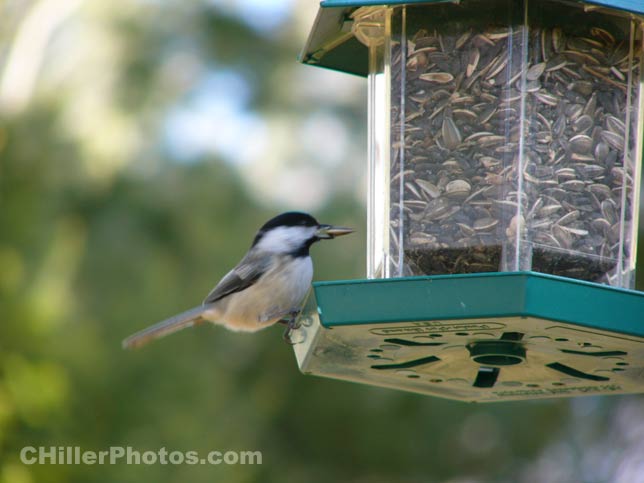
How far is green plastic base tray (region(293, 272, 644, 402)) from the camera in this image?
316cm

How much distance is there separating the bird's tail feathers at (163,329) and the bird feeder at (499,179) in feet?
3.77

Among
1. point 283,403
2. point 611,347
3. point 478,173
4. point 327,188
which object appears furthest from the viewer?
point 283,403

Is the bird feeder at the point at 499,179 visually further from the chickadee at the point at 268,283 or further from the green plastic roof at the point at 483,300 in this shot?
the chickadee at the point at 268,283

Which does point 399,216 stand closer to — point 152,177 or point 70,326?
point 70,326

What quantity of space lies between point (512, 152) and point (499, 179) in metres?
0.10

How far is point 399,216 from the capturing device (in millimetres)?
3826

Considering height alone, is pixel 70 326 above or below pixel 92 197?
below

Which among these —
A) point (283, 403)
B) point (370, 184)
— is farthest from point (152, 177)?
point (370, 184)

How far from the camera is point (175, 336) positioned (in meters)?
8.35

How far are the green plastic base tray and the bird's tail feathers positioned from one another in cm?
112

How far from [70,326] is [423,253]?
15.8 ft

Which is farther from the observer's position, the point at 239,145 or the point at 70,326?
the point at 239,145

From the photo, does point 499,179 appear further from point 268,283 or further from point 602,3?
point 268,283

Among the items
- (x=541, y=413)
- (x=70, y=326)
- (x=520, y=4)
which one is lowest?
(x=541, y=413)
